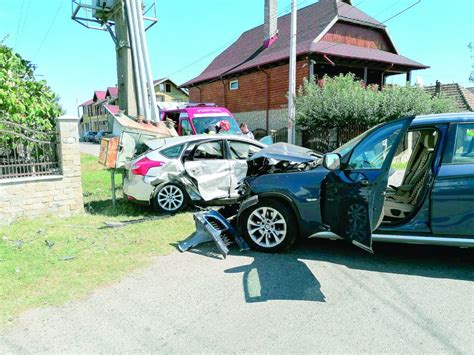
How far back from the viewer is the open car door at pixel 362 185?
12.3ft

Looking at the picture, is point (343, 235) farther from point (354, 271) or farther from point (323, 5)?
point (323, 5)

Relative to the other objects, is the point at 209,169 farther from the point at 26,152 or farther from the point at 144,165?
the point at 26,152

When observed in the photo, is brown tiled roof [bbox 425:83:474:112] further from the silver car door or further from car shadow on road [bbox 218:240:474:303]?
car shadow on road [bbox 218:240:474:303]

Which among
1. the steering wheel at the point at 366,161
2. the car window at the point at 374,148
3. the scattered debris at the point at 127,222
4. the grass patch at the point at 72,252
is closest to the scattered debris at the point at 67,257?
the grass patch at the point at 72,252

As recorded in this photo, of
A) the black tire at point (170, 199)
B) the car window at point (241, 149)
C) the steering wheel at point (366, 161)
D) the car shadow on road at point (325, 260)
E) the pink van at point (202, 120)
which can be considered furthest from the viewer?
the pink van at point (202, 120)

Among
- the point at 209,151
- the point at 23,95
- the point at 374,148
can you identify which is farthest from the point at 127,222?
the point at 374,148

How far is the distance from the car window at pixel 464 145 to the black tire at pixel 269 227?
199cm

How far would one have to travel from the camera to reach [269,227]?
4633mm

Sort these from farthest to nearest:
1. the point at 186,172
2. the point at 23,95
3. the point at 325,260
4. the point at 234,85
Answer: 1. the point at 234,85
2. the point at 23,95
3. the point at 186,172
4. the point at 325,260

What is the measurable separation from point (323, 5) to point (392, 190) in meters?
21.2

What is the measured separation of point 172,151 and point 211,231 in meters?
2.47

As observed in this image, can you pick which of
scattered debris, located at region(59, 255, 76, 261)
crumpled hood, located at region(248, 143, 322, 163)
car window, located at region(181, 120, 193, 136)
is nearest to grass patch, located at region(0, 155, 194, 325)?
scattered debris, located at region(59, 255, 76, 261)

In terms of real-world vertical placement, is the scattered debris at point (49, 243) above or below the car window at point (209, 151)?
below

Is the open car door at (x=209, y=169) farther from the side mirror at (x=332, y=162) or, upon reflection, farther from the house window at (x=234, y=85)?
the house window at (x=234, y=85)
